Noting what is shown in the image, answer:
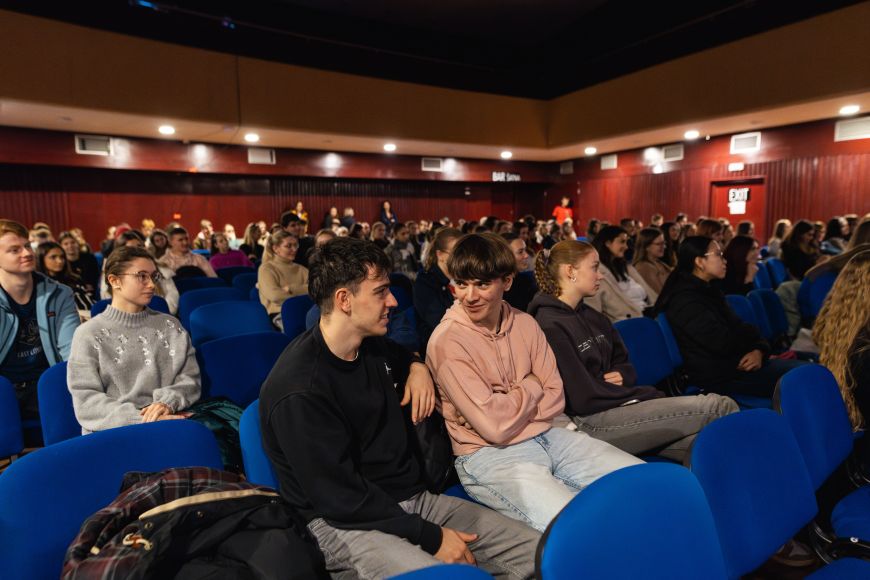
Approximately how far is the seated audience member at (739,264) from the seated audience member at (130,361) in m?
4.41

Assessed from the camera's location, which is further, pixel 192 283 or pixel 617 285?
pixel 192 283

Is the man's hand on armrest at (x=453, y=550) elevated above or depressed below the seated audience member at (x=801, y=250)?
below

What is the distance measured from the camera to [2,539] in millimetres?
1198

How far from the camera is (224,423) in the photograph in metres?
2.17

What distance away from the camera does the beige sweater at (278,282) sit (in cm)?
483

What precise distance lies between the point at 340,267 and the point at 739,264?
168 inches

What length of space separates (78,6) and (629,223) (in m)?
9.10

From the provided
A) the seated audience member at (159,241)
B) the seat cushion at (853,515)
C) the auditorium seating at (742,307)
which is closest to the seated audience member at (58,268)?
the seated audience member at (159,241)

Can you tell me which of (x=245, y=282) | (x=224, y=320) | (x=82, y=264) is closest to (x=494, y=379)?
(x=224, y=320)

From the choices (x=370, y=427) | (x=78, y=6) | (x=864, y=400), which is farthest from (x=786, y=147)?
(x=78, y=6)

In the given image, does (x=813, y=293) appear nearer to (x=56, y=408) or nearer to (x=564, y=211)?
(x=56, y=408)

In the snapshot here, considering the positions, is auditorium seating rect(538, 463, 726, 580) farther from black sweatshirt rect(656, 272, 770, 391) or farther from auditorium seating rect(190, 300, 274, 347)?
auditorium seating rect(190, 300, 274, 347)

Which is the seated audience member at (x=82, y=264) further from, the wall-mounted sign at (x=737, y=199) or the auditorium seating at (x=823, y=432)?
the wall-mounted sign at (x=737, y=199)

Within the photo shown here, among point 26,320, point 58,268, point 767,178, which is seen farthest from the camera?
point 767,178
